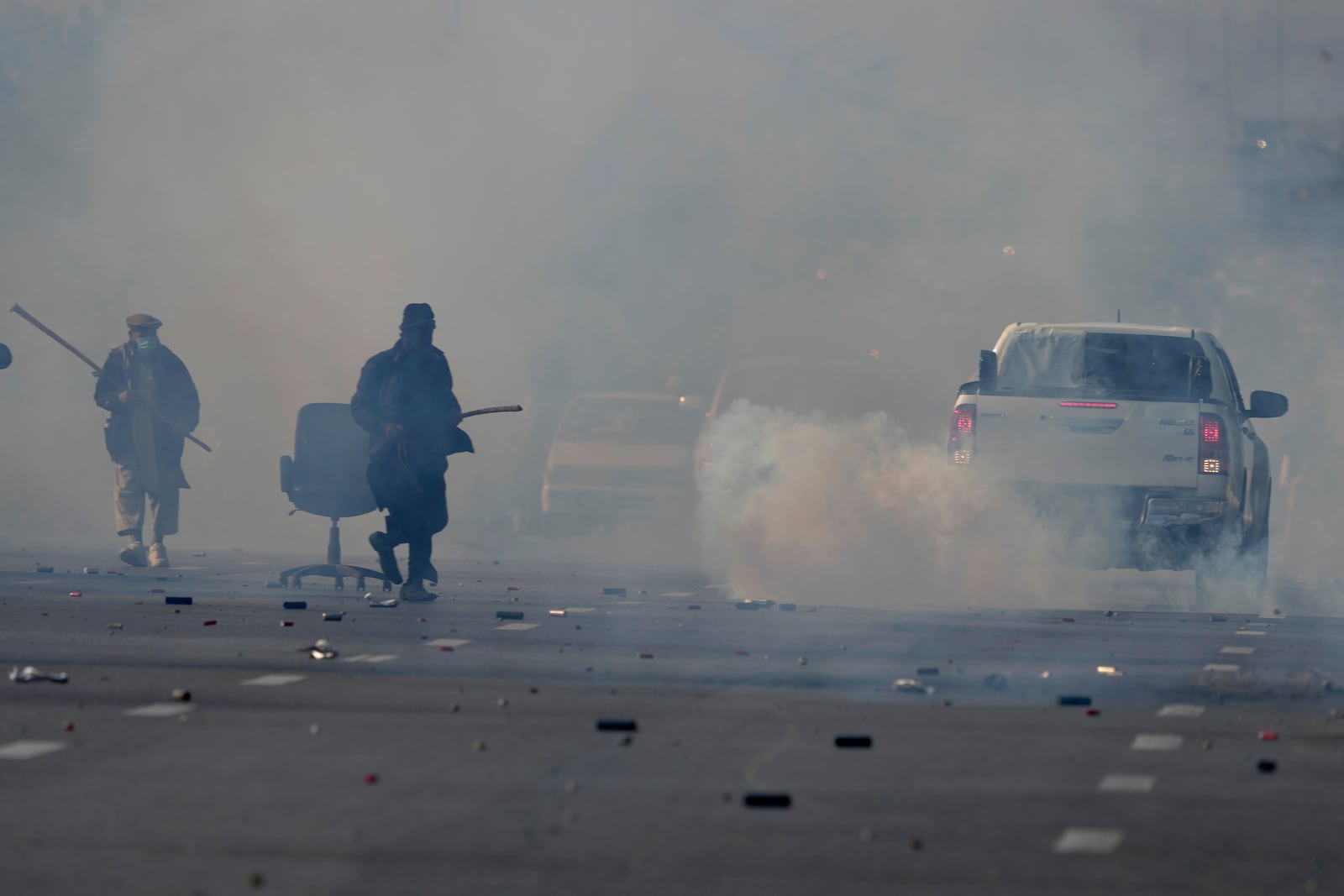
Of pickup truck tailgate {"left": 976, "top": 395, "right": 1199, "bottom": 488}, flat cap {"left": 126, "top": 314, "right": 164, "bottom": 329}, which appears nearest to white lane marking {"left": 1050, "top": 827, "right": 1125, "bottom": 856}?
pickup truck tailgate {"left": 976, "top": 395, "right": 1199, "bottom": 488}

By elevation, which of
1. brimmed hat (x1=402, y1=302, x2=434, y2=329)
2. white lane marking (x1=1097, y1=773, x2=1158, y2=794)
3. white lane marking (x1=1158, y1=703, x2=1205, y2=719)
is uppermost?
brimmed hat (x1=402, y1=302, x2=434, y2=329)

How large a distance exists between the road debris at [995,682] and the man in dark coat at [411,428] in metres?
5.21

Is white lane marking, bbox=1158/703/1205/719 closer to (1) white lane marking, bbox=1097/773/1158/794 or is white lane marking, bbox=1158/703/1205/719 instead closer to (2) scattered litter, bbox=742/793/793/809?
(1) white lane marking, bbox=1097/773/1158/794

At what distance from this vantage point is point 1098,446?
42.0ft

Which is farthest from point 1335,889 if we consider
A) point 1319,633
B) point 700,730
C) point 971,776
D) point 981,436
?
point 981,436

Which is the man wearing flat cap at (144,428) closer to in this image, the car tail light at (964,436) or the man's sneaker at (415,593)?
the man's sneaker at (415,593)

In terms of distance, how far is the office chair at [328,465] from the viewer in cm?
1426

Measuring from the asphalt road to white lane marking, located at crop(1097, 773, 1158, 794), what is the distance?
0.02 meters

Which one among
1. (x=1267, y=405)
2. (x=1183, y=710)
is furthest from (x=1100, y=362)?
(x=1183, y=710)

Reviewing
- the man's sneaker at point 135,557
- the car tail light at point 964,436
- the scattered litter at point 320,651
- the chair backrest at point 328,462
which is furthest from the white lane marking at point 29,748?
the man's sneaker at point 135,557

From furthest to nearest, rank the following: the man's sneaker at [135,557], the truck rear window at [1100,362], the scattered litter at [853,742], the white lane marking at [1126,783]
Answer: the man's sneaker at [135,557] → the truck rear window at [1100,362] → the scattered litter at [853,742] → the white lane marking at [1126,783]

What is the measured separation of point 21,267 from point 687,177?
30.4 ft

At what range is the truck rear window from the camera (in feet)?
44.7

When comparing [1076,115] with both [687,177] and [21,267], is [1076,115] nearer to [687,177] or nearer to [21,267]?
[687,177]
